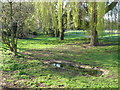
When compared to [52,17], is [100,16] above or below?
below

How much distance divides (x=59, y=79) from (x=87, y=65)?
259cm

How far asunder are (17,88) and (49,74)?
1.69 metres

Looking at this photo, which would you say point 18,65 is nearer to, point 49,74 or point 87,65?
point 49,74

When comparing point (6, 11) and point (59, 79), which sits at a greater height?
point (6, 11)

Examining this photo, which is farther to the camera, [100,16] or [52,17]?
[52,17]

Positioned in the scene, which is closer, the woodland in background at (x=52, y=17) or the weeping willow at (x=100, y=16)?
the woodland in background at (x=52, y=17)

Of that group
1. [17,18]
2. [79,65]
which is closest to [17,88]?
[79,65]

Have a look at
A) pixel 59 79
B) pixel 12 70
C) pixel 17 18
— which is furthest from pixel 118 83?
pixel 17 18

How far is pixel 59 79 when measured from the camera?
628 centimetres

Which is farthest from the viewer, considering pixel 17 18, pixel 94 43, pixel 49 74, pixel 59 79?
pixel 94 43

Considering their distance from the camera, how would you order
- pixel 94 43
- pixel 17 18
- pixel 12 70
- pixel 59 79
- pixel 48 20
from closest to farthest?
pixel 59 79
pixel 12 70
pixel 17 18
pixel 94 43
pixel 48 20

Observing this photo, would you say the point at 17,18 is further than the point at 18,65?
Yes

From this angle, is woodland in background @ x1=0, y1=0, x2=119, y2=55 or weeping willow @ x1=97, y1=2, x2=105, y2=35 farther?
weeping willow @ x1=97, y1=2, x2=105, y2=35

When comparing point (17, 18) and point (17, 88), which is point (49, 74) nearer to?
point (17, 88)
